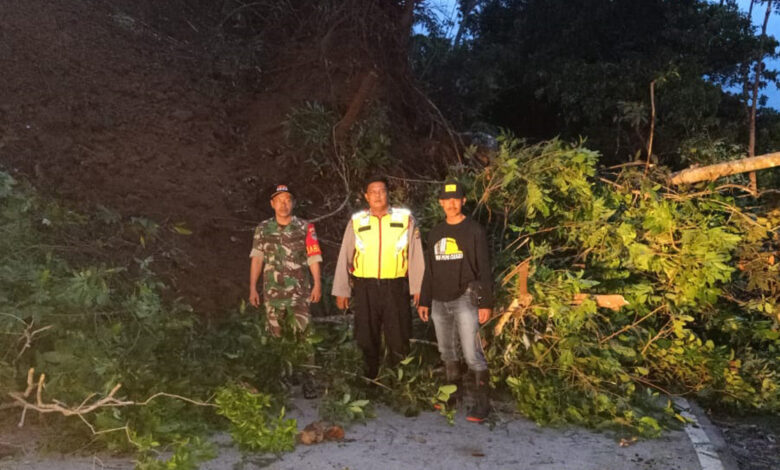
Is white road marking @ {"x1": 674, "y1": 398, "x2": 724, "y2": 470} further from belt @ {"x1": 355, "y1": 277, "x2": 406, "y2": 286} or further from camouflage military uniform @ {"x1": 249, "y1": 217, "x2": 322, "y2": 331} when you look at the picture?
camouflage military uniform @ {"x1": 249, "y1": 217, "x2": 322, "y2": 331}

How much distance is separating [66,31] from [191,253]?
5.71m

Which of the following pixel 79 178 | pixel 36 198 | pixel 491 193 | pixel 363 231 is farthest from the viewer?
pixel 79 178

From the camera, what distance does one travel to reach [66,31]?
11891 millimetres

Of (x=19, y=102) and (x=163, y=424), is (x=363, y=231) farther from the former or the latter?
(x=19, y=102)

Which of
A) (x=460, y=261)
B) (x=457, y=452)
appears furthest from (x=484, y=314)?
(x=457, y=452)

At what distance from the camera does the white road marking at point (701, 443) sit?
16.7ft

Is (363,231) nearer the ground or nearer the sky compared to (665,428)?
nearer the sky

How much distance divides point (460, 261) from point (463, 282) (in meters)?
0.18

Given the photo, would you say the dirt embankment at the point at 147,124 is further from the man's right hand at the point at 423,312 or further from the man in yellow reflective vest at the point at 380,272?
the man's right hand at the point at 423,312

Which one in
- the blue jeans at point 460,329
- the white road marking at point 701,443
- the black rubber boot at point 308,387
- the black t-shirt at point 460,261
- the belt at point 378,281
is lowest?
the white road marking at point 701,443

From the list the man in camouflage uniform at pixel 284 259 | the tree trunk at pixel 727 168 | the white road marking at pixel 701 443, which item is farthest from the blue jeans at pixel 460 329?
the tree trunk at pixel 727 168

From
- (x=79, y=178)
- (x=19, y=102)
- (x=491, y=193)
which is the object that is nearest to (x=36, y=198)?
(x=79, y=178)

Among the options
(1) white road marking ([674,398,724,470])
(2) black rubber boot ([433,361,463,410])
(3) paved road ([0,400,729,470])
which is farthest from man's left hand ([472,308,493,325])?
(1) white road marking ([674,398,724,470])

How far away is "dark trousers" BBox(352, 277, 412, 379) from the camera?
20.2ft
